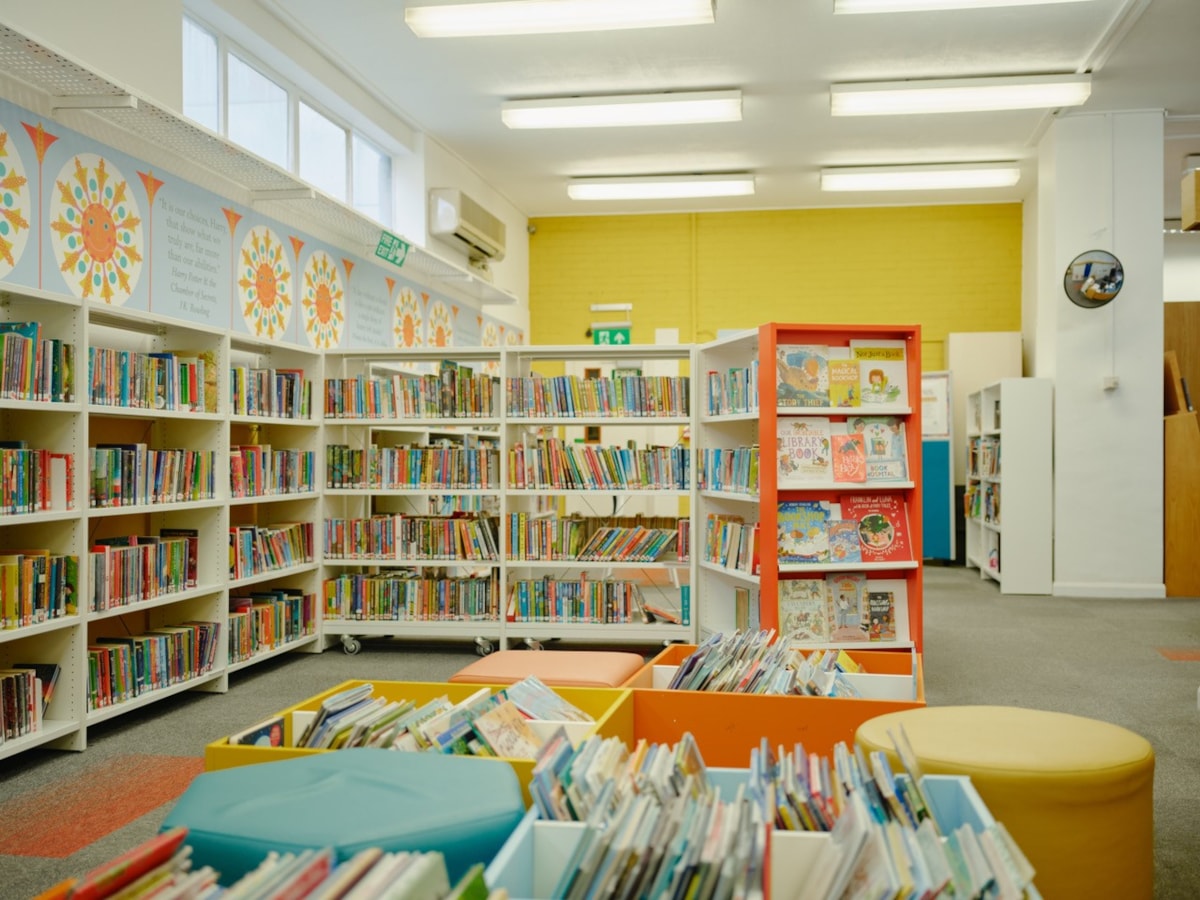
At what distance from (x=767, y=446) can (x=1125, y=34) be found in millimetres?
4336

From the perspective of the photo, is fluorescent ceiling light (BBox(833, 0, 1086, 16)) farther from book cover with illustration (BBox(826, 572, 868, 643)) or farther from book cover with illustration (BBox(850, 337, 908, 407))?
book cover with illustration (BBox(826, 572, 868, 643))

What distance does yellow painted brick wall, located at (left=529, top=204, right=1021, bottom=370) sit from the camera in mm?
10789

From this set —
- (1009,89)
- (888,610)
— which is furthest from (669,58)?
(888,610)

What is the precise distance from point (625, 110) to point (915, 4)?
8.02 ft

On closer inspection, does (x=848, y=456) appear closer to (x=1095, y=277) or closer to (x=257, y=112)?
(x=257, y=112)

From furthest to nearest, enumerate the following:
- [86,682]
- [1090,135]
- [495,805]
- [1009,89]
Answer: [1090,135], [1009,89], [86,682], [495,805]

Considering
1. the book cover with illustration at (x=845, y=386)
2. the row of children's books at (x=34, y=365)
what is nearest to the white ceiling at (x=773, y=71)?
the book cover with illustration at (x=845, y=386)

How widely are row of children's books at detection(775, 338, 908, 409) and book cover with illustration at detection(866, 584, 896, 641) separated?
0.90 metres

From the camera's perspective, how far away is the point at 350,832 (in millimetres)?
1627

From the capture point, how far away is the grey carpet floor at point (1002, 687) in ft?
9.71

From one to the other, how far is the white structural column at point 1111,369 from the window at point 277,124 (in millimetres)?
5708

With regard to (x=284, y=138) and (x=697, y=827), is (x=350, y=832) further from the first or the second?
(x=284, y=138)

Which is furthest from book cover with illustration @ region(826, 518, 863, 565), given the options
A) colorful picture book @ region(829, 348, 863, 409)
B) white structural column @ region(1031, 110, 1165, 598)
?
white structural column @ region(1031, 110, 1165, 598)

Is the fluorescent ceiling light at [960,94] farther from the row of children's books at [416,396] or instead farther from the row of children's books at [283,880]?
the row of children's books at [283,880]
